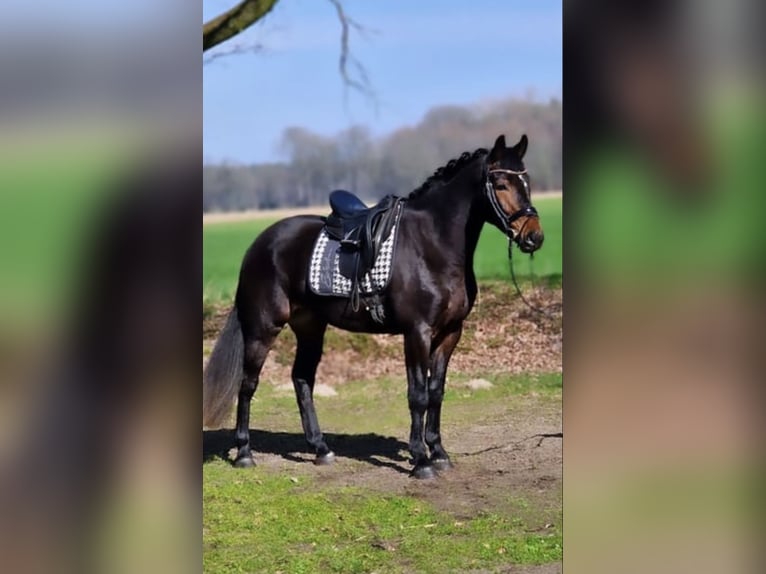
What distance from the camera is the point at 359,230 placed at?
4582 millimetres

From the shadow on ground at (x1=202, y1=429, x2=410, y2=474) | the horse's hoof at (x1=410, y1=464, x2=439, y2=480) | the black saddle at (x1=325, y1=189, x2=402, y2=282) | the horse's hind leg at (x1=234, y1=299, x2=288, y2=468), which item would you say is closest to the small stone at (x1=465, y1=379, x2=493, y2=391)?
the shadow on ground at (x1=202, y1=429, x2=410, y2=474)

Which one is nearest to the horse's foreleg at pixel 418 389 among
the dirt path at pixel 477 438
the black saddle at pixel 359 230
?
the dirt path at pixel 477 438

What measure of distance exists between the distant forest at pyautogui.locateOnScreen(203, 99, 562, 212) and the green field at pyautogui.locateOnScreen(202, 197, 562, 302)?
0.28m

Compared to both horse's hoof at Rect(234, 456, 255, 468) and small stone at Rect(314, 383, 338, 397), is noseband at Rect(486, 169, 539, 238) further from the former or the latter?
small stone at Rect(314, 383, 338, 397)

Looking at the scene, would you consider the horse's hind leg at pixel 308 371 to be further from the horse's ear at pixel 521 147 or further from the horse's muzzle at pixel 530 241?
the horse's ear at pixel 521 147

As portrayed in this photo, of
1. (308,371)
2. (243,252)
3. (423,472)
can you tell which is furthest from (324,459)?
(243,252)

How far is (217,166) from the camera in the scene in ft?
24.1

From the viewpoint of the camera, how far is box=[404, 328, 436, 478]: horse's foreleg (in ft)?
14.5

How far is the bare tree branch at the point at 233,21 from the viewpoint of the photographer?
6.08 m

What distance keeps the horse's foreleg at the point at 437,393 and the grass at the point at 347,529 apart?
1.58ft
